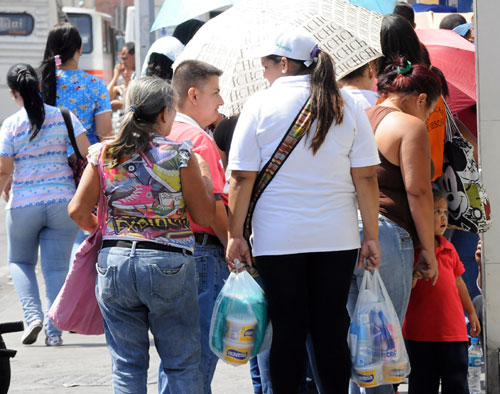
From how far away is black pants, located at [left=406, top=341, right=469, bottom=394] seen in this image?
477cm

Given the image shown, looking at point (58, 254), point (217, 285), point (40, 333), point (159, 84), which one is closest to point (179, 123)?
point (159, 84)

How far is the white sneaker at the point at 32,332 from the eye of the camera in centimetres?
702

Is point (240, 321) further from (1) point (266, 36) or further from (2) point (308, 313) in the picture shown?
(1) point (266, 36)

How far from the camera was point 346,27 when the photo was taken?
203 inches

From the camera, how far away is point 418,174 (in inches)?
173

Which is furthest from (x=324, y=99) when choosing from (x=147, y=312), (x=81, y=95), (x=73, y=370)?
(x=81, y=95)

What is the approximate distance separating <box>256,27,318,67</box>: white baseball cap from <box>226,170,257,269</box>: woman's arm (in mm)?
531

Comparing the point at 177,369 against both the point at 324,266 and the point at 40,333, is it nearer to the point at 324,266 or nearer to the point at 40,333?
the point at 324,266

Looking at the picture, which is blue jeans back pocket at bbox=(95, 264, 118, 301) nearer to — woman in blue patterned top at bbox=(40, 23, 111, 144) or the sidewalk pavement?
the sidewalk pavement

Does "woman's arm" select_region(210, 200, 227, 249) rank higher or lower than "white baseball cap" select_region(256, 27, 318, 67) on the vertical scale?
lower

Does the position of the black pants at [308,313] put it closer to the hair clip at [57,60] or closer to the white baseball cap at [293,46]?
the white baseball cap at [293,46]

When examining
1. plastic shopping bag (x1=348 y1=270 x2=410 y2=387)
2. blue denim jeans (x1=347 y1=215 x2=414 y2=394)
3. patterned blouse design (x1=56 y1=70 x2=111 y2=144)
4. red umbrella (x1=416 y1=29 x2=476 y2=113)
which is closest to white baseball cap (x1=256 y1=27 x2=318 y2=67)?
blue denim jeans (x1=347 y1=215 x2=414 y2=394)

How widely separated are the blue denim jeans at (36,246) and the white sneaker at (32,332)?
0.10 feet

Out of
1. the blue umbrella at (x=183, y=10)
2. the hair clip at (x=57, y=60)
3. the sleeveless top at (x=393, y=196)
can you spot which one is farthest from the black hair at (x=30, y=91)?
the sleeveless top at (x=393, y=196)
